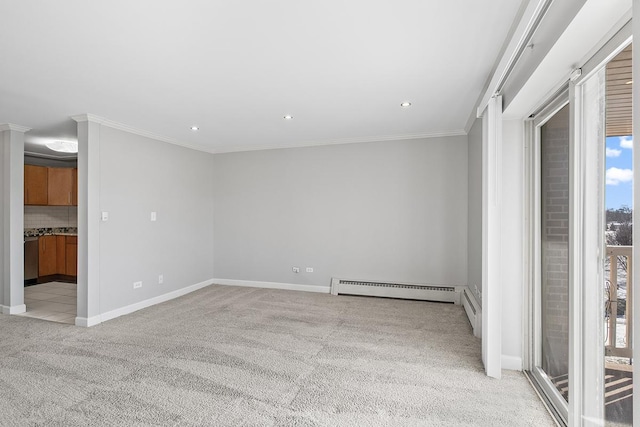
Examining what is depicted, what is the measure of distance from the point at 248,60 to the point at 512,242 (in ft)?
8.50

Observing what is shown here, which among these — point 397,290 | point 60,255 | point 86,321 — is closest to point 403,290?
point 397,290

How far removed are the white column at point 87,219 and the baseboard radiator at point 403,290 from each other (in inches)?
127

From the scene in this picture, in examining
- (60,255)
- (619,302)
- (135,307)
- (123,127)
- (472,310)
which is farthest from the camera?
(60,255)

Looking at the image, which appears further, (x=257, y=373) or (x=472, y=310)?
(x=472, y=310)

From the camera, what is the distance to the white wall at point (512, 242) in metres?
2.78

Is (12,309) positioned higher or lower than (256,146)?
lower

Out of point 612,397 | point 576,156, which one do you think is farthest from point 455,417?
point 576,156

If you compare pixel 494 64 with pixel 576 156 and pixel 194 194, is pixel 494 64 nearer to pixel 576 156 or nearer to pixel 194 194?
pixel 576 156

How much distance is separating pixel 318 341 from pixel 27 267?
5.85m

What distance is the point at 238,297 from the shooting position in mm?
5082

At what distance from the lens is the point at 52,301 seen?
16.2 feet

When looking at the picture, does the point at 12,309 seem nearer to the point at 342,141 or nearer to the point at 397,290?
the point at 342,141

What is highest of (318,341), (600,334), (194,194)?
(194,194)

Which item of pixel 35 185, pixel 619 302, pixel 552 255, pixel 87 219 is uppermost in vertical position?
pixel 35 185
